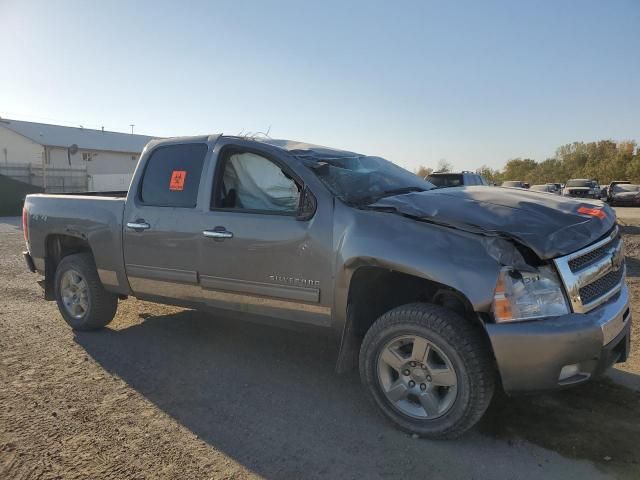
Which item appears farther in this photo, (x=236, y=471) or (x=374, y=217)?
(x=374, y=217)

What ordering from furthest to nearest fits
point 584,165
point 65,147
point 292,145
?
1. point 584,165
2. point 65,147
3. point 292,145

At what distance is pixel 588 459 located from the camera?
2.93 metres

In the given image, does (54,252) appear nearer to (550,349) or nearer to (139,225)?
(139,225)

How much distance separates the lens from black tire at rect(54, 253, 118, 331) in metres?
5.24

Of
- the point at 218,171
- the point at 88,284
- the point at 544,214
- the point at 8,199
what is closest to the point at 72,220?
the point at 88,284

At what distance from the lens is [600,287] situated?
3.15 meters

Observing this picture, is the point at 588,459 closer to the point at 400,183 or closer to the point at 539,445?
the point at 539,445

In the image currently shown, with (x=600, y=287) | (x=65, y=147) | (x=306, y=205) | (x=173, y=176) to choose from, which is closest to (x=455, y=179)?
(x=173, y=176)

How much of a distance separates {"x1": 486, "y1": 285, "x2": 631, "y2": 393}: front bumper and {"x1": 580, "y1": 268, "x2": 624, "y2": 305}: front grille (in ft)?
0.29

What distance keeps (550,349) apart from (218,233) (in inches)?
99.5

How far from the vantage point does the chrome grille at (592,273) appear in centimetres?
292

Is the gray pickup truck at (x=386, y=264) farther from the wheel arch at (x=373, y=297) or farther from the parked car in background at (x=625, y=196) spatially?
the parked car in background at (x=625, y=196)

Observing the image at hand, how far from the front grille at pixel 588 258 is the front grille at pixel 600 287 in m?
0.12

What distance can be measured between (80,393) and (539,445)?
10.6 feet
